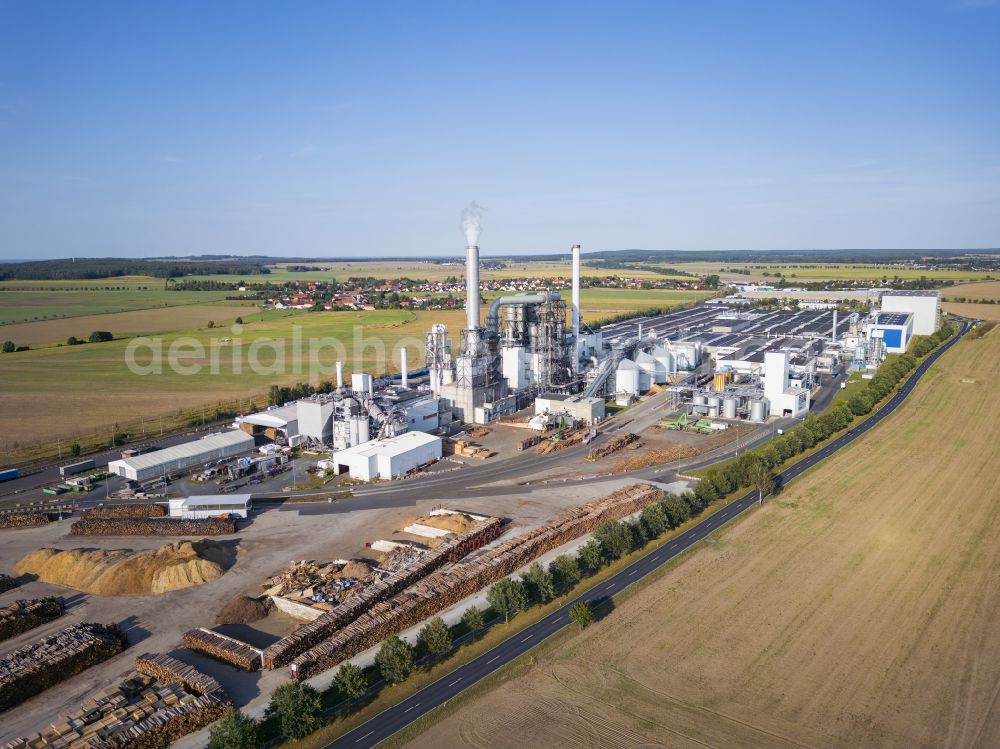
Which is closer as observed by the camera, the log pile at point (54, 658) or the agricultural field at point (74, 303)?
the log pile at point (54, 658)

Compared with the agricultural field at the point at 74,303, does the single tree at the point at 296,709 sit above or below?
below

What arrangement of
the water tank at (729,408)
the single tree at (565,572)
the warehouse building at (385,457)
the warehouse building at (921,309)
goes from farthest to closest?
the warehouse building at (921,309)
the water tank at (729,408)
the warehouse building at (385,457)
the single tree at (565,572)

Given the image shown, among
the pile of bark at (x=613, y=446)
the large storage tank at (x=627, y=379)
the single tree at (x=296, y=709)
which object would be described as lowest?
the single tree at (x=296, y=709)

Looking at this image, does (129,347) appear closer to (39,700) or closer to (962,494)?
(39,700)

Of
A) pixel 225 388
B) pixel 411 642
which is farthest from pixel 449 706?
pixel 225 388

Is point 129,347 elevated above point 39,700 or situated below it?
above

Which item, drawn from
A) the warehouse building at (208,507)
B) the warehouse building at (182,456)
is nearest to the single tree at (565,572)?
the warehouse building at (208,507)

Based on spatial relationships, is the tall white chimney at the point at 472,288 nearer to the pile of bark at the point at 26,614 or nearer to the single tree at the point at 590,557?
the single tree at the point at 590,557
